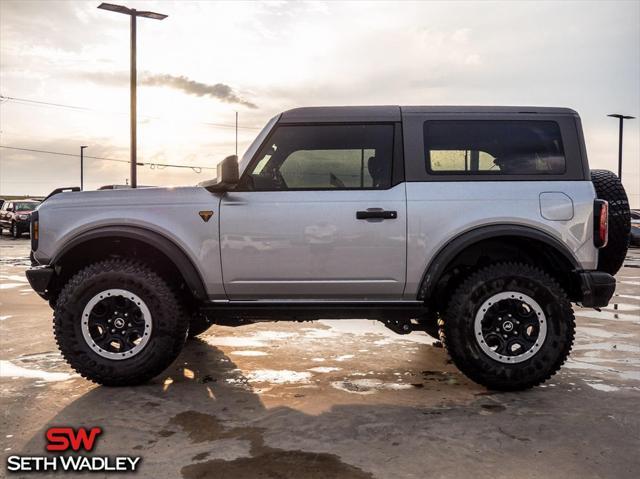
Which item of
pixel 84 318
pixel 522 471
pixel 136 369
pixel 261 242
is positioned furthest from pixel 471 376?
pixel 84 318

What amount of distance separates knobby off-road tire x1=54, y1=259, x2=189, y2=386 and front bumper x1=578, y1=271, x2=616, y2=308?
3.00m

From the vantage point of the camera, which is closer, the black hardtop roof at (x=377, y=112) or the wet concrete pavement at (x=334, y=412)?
the wet concrete pavement at (x=334, y=412)

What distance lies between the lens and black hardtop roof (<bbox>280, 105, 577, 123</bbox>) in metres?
4.82

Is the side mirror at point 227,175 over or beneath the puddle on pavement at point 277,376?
over

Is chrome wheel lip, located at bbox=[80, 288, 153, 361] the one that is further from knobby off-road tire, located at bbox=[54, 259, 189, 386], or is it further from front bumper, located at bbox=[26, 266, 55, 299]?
front bumper, located at bbox=[26, 266, 55, 299]

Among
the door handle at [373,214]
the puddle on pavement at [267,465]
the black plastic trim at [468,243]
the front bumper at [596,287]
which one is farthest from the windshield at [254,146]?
the front bumper at [596,287]

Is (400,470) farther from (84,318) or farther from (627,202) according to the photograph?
(627,202)

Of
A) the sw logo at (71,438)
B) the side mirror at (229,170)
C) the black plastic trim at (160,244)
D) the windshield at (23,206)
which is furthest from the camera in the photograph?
the windshield at (23,206)

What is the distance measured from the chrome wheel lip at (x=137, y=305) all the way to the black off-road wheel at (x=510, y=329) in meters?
2.25

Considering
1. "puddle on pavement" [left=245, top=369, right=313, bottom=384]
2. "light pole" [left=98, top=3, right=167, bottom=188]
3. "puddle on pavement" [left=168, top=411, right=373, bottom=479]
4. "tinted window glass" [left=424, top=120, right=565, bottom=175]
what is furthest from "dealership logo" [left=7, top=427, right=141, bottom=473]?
"light pole" [left=98, top=3, right=167, bottom=188]

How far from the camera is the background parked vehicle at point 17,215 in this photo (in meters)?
28.2

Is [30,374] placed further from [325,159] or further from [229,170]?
[325,159]

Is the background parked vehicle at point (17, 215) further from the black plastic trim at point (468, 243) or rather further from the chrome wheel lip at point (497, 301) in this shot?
the chrome wheel lip at point (497, 301)

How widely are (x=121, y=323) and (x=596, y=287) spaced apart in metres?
3.54
